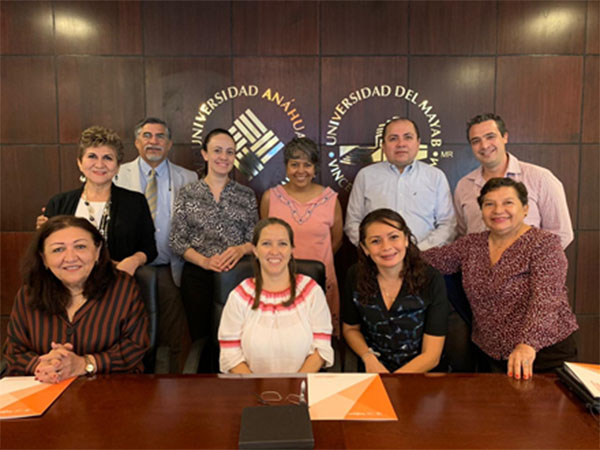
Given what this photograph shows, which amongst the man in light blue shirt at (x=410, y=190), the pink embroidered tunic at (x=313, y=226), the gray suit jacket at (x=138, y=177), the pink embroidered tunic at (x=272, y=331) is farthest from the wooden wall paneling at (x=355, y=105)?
the pink embroidered tunic at (x=272, y=331)

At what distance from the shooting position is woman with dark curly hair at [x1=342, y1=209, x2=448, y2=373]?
2178 millimetres

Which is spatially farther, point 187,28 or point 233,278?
point 187,28

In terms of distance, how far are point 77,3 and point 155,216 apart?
2.07 meters

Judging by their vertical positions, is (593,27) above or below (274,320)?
above

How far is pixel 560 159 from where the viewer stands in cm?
402

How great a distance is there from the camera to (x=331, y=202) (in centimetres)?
315

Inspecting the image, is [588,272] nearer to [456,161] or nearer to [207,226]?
[456,161]

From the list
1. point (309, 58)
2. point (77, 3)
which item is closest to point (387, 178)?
point (309, 58)

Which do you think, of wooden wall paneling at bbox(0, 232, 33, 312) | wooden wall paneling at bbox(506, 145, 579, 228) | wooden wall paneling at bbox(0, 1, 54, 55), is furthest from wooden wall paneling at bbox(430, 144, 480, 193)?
wooden wall paneling at bbox(0, 232, 33, 312)

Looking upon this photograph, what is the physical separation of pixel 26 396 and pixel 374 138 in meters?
3.26

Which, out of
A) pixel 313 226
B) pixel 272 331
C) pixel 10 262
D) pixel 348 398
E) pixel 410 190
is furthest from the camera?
pixel 10 262

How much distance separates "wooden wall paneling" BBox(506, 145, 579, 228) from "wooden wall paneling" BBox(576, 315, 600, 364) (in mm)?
1025

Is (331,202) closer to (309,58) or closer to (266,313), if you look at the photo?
(266,313)

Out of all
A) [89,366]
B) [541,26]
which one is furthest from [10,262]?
[541,26]
